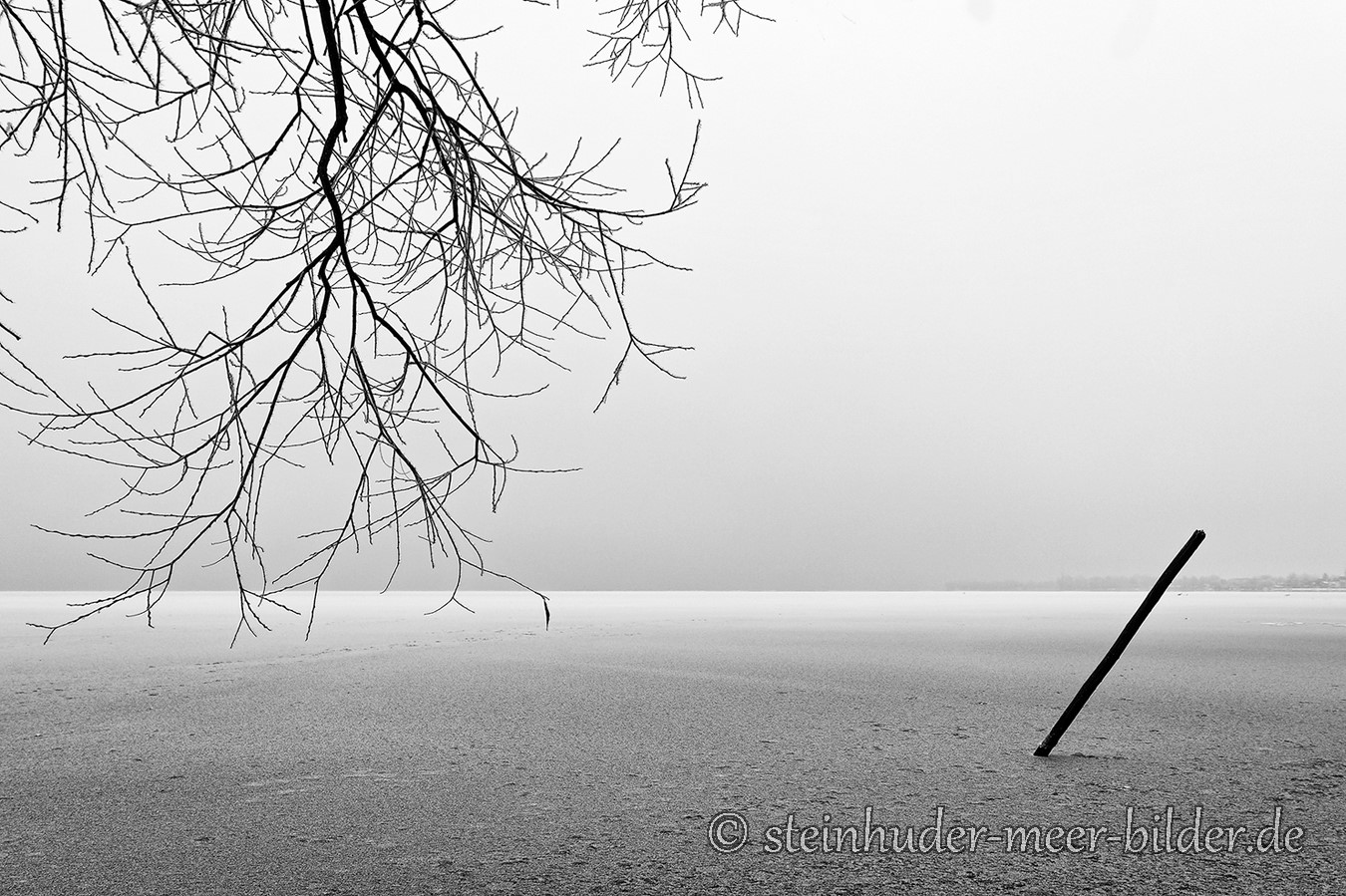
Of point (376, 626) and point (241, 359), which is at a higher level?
point (241, 359)


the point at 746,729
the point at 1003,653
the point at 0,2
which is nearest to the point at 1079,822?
the point at 746,729

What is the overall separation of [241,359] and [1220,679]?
5.88 m

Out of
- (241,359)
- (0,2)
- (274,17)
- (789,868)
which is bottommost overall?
(789,868)

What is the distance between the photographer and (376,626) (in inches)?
402

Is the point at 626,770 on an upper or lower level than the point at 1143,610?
lower

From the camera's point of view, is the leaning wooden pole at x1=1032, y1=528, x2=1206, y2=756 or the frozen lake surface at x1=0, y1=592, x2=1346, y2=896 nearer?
the frozen lake surface at x1=0, y1=592, x2=1346, y2=896

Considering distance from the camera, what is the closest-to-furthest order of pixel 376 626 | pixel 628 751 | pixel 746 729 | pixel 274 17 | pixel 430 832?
pixel 274 17 → pixel 430 832 → pixel 628 751 → pixel 746 729 → pixel 376 626

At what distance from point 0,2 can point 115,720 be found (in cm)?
Result: 328

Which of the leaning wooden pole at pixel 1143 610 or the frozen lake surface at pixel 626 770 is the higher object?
the leaning wooden pole at pixel 1143 610

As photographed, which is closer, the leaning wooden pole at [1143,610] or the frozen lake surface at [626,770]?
the frozen lake surface at [626,770]

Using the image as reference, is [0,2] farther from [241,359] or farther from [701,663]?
[701,663]

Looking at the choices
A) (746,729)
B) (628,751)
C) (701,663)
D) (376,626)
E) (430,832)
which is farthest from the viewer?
(376,626)

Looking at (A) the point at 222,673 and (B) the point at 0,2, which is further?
Result: (A) the point at 222,673

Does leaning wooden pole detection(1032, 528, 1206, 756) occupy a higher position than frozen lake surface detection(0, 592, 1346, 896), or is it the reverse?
leaning wooden pole detection(1032, 528, 1206, 756)
